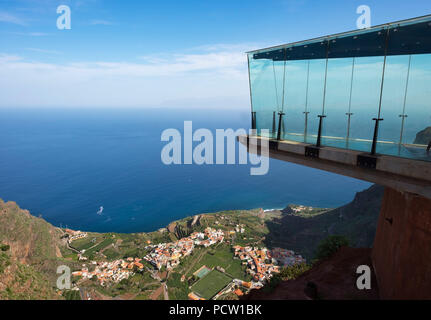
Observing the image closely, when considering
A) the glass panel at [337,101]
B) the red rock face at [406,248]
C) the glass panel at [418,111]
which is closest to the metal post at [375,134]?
the glass panel at [418,111]

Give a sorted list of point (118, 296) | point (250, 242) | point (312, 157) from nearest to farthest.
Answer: point (312, 157) → point (118, 296) → point (250, 242)

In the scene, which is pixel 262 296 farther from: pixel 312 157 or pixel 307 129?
pixel 307 129

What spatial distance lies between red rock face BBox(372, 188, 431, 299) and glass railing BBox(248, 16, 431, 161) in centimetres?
164

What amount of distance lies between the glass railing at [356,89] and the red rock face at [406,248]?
64.6 inches

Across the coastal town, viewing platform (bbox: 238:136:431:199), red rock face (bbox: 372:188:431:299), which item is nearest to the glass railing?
viewing platform (bbox: 238:136:431:199)

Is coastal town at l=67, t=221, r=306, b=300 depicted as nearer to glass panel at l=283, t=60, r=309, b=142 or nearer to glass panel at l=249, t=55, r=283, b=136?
glass panel at l=249, t=55, r=283, b=136

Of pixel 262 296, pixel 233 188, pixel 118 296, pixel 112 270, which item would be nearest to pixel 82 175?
pixel 233 188

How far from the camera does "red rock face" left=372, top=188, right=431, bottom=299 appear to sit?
582 cm

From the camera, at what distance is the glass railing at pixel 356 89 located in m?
6.05

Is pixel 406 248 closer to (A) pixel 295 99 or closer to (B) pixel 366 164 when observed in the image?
(B) pixel 366 164

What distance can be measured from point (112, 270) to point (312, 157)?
4254 cm

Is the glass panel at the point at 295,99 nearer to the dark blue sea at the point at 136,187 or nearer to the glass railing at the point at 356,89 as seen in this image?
the glass railing at the point at 356,89

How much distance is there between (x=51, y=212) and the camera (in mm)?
66438
